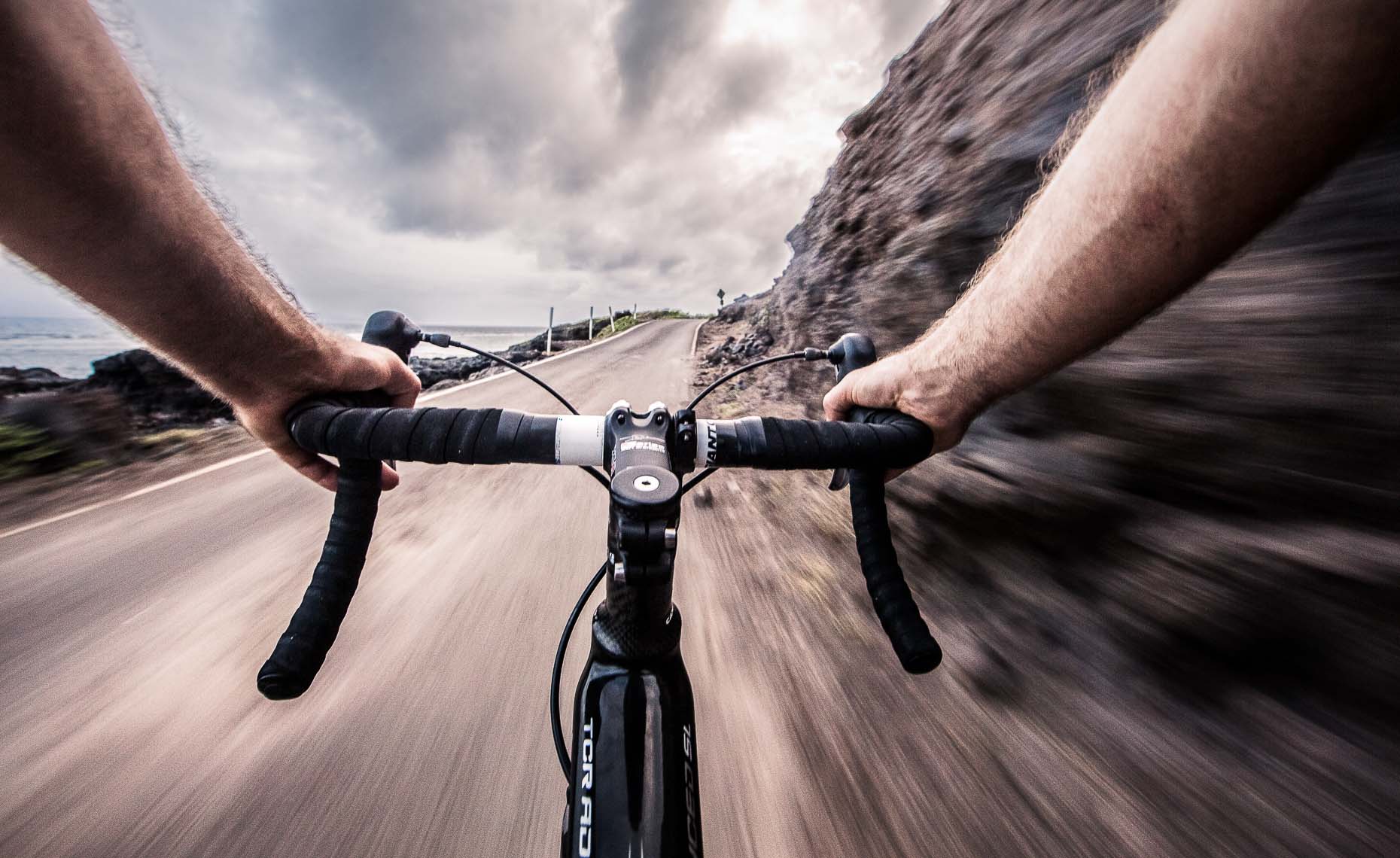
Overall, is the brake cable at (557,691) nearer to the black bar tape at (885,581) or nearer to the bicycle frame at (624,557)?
the bicycle frame at (624,557)

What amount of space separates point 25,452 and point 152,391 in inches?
220

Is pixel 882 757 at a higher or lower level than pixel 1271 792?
lower

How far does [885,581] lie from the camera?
1.17 meters

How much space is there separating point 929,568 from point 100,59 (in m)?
2.79

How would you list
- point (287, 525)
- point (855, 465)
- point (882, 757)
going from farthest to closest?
1. point (287, 525)
2. point (882, 757)
3. point (855, 465)

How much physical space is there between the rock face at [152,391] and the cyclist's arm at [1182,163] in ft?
30.6

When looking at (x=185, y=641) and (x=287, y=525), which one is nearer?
(x=185, y=641)

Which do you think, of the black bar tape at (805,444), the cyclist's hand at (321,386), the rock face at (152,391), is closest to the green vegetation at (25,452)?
the rock face at (152,391)

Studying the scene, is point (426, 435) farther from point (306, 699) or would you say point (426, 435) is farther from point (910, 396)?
point (306, 699)

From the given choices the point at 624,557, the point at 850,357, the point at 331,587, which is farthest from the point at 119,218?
the point at 850,357

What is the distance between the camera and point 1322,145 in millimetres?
611

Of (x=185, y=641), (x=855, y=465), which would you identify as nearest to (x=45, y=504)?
(x=185, y=641)

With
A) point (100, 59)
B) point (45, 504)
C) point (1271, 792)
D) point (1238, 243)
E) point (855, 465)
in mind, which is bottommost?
point (1271, 792)

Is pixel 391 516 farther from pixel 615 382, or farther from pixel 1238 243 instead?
pixel 615 382
